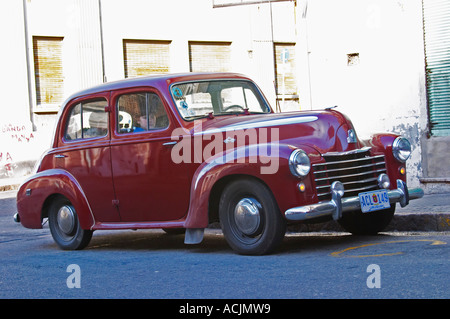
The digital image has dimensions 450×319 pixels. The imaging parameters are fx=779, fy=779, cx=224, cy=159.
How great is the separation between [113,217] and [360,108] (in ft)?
22.9

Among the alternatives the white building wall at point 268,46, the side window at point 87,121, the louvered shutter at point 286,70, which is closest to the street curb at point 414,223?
the side window at point 87,121

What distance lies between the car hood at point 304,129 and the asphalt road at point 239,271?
37.3 inches

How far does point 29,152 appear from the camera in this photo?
69.7 feet

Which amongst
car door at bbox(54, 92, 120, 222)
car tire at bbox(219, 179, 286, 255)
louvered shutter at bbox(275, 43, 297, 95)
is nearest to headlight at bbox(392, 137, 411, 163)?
car tire at bbox(219, 179, 286, 255)

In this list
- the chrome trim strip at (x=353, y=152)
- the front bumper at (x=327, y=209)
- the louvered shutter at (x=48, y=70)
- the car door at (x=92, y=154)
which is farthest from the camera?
the louvered shutter at (x=48, y=70)

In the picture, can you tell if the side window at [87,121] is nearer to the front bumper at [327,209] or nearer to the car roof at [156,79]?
the car roof at [156,79]

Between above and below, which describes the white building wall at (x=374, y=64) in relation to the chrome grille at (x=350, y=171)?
above

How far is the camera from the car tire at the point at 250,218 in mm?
6625

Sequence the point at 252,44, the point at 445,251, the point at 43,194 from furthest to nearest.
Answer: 1. the point at 252,44
2. the point at 43,194
3. the point at 445,251

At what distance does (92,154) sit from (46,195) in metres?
0.83
